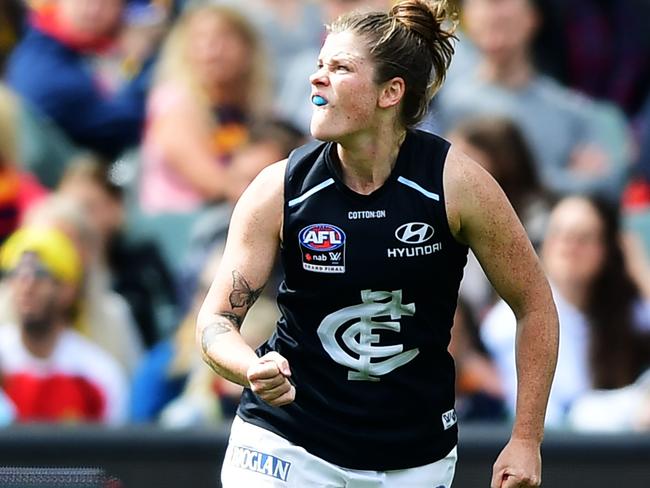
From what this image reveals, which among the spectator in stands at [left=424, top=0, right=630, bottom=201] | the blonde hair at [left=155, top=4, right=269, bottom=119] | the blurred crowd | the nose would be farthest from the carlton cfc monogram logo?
the blonde hair at [left=155, top=4, right=269, bottom=119]

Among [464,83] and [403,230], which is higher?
[464,83]

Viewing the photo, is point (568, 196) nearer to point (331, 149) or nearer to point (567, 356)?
point (567, 356)

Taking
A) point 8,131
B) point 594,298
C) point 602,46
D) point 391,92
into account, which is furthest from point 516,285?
point 8,131

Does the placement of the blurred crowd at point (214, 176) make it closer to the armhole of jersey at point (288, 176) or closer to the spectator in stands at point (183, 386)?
the spectator in stands at point (183, 386)

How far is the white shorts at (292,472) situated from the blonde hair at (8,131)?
3.80 meters

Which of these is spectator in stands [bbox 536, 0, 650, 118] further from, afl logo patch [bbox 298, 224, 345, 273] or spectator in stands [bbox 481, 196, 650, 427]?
afl logo patch [bbox 298, 224, 345, 273]

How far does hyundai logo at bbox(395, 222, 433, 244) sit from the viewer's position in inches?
137

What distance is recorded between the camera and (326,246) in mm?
3486

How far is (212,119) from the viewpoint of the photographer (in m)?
7.00

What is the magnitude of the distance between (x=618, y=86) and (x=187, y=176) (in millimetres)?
2270

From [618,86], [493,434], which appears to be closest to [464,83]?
[618,86]

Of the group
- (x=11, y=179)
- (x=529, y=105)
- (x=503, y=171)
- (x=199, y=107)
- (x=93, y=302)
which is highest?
(x=529, y=105)

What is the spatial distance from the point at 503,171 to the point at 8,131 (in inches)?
100.0

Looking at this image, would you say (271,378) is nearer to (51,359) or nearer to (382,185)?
(382,185)
